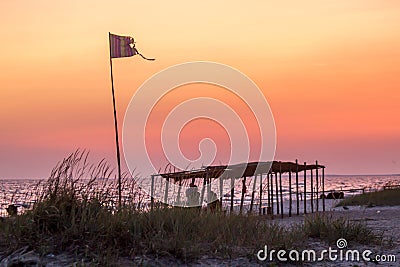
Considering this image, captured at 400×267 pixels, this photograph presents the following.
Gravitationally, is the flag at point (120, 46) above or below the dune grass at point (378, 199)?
above

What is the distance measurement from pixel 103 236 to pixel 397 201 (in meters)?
25.1

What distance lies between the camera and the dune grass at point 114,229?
9.48 meters

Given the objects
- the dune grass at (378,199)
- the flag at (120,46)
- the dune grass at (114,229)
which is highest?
the flag at (120,46)

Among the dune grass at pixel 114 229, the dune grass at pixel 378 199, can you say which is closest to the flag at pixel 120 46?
the dune grass at pixel 114 229

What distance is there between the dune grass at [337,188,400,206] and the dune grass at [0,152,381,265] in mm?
21952

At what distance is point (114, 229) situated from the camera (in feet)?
31.8

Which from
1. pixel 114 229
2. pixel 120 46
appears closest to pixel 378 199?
pixel 120 46

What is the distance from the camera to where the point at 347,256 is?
35.2 feet

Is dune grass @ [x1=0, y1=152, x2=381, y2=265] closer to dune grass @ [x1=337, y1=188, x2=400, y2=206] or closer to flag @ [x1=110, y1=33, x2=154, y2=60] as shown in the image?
flag @ [x1=110, y1=33, x2=154, y2=60]

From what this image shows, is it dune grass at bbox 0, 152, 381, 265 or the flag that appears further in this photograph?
the flag

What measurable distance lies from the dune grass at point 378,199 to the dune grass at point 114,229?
864 inches

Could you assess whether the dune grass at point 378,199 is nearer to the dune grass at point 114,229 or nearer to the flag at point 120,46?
the flag at point 120,46

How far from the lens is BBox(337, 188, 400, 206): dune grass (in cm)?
3203

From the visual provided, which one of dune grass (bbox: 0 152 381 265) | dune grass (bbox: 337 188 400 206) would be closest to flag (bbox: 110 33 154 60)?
dune grass (bbox: 0 152 381 265)
